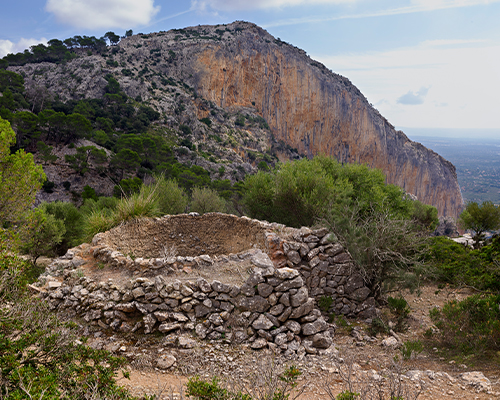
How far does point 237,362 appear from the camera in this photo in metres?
4.87

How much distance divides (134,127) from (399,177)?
7820 cm

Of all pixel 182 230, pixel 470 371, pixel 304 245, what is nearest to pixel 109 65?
pixel 182 230

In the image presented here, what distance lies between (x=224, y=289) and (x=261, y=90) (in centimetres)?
7759

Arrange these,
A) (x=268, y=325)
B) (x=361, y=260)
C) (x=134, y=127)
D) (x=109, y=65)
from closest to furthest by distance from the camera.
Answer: (x=268, y=325) < (x=361, y=260) < (x=134, y=127) < (x=109, y=65)

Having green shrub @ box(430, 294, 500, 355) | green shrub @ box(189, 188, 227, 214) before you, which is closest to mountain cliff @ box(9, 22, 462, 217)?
green shrub @ box(189, 188, 227, 214)

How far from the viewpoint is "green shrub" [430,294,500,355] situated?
18.5 feet

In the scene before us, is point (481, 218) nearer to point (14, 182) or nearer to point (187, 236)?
point (187, 236)

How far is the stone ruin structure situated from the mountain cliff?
1781 inches

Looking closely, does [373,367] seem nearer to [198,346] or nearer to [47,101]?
[198,346]

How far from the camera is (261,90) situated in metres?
76.8

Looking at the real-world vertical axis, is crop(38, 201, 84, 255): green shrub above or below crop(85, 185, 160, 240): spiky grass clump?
below

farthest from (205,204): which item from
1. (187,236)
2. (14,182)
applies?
(14,182)

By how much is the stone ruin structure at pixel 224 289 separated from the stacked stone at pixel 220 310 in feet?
0.06

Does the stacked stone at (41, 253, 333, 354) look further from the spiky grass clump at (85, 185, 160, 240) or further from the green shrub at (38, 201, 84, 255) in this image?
the green shrub at (38, 201, 84, 255)
